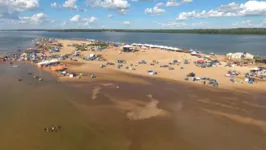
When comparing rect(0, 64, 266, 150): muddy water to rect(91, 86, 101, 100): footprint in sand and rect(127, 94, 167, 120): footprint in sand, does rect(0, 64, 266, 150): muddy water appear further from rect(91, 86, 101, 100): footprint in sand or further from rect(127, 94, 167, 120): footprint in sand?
rect(91, 86, 101, 100): footprint in sand

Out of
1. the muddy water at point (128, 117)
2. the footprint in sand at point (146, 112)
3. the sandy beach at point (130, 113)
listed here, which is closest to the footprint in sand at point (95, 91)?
the sandy beach at point (130, 113)

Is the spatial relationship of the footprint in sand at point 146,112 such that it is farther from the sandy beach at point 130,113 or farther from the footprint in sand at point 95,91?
the footprint in sand at point 95,91

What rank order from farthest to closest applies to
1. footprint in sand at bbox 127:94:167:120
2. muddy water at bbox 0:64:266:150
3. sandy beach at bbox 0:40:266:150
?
footprint in sand at bbox 127:94:167:120, sandy beach at bbox 0:40:266:150, muddy water at bbox 0:64:266:150

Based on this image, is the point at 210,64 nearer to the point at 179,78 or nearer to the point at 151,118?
the point at 179,78

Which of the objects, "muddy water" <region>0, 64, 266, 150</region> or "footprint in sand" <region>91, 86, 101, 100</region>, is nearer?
"muddy water" <region>0, 64, 266, 150</region>

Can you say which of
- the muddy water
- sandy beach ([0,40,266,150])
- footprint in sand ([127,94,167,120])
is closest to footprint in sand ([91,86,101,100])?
sandy beach ([0,40,266,150])

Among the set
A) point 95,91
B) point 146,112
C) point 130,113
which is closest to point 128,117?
point 130,113

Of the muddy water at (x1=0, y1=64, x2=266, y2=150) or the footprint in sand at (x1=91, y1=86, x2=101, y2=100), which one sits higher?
the footprint in sand at (x1=91, y1=86, x2=101, y2=100)
